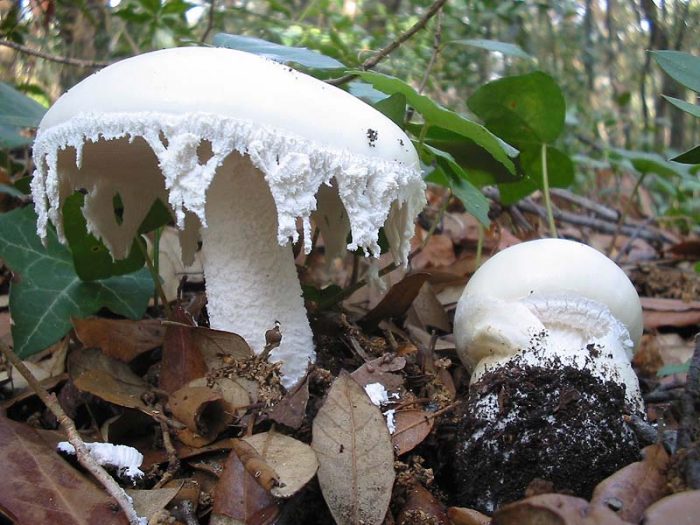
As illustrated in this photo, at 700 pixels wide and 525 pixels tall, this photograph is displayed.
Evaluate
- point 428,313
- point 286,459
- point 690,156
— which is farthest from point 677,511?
point 428,313

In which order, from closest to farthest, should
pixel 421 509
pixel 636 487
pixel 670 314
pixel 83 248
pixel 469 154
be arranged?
pixel 636 487, pixel 421 509, pixel 83 248, pixel 469 154, pixel 670 314

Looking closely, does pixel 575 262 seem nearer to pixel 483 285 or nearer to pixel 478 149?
pixel 483 285

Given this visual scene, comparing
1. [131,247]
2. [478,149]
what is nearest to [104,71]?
[131,247]

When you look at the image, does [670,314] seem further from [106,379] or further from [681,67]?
[106,379]

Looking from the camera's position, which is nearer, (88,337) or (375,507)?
(375,507)

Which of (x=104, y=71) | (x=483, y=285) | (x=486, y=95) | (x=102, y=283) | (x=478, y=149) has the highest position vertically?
(x=104, y=71)

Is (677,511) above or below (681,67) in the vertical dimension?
below

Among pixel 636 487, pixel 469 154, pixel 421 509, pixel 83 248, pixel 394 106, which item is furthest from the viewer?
pixel 469 154
